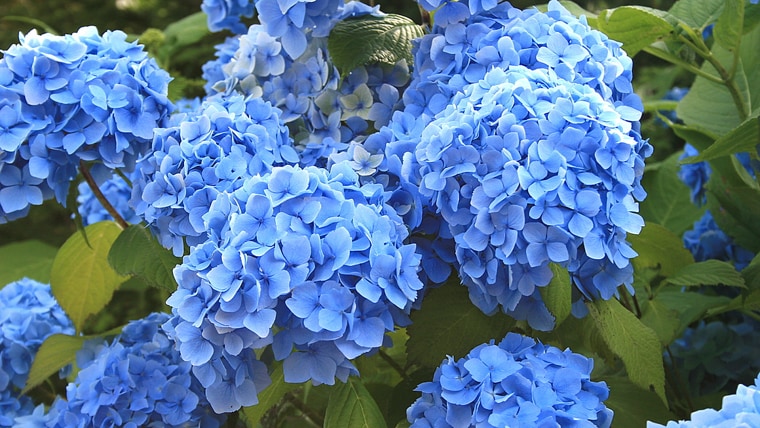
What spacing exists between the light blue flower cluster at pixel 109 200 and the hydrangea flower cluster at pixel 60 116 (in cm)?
34

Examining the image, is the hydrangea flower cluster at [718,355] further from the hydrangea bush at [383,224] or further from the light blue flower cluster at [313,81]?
the light blue flower cluster at [313,81]

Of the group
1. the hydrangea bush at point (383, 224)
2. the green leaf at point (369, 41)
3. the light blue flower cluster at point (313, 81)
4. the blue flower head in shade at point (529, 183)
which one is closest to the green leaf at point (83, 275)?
the hydrangea bush at point (383, 224)

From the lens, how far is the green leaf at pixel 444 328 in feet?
2.67

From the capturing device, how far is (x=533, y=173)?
0.70m

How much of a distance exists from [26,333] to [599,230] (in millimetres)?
748

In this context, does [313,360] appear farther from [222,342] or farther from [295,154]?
[295,154]

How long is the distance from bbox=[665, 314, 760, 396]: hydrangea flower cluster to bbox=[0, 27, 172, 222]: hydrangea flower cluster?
69 centimetres

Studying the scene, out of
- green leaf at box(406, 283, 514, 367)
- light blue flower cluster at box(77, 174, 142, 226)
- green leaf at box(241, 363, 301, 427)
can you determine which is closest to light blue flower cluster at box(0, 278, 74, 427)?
light blue flower cluster at box(77, 174, 142, 226)

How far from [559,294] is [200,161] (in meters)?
0.34

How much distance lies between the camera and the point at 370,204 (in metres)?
0.74

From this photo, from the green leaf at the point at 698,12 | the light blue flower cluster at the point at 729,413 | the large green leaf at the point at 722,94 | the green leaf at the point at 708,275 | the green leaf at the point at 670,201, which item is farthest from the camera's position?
the green leaf at the point at 670,201

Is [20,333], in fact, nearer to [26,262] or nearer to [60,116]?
[60,116]

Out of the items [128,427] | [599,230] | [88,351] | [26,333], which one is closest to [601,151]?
[599,230]

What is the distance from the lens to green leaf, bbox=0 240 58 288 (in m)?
1.56
